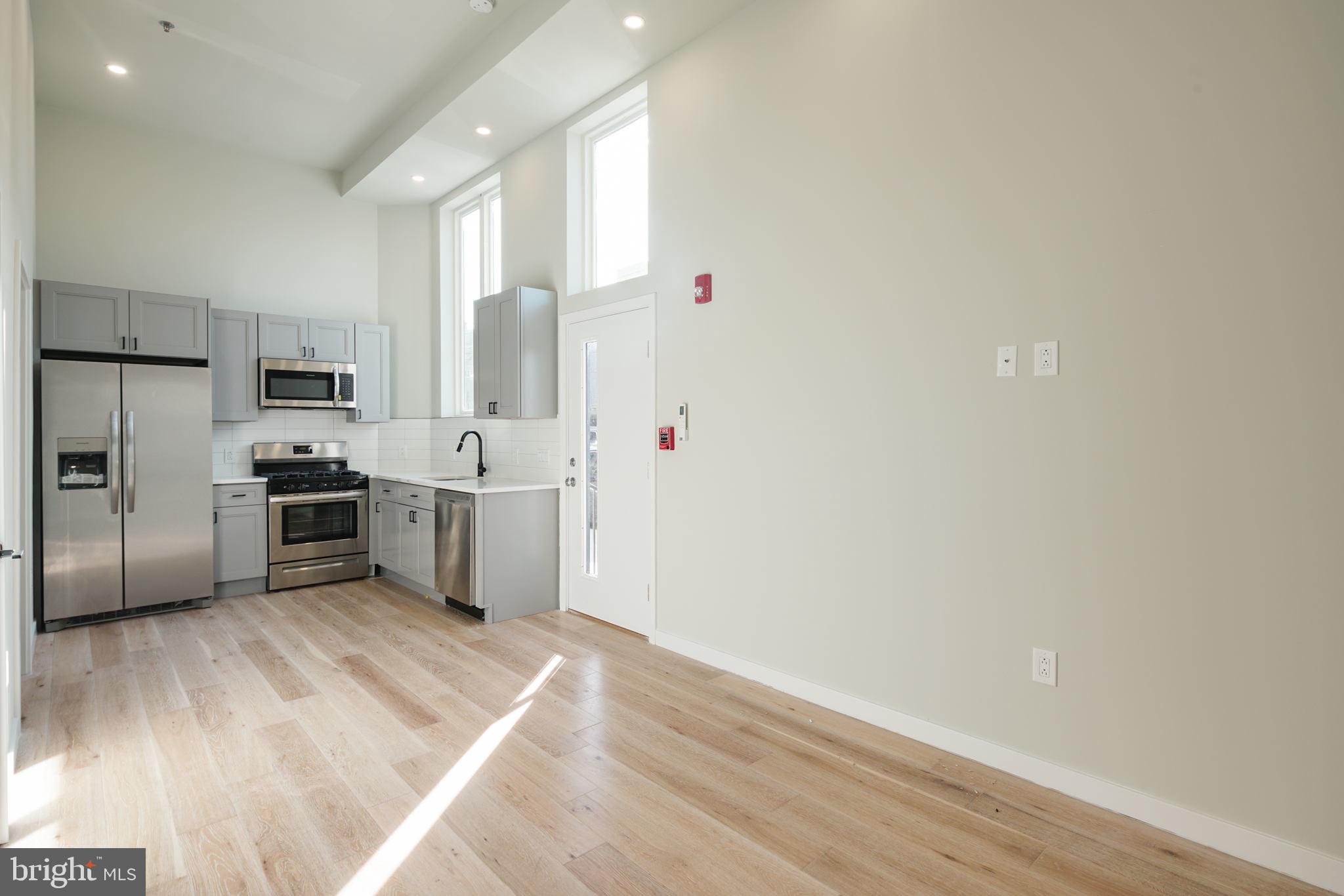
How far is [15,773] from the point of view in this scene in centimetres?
243

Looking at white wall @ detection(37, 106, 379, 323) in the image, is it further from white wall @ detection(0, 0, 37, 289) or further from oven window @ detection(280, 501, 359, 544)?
oven window @ detection(280, 501, 359, 544)

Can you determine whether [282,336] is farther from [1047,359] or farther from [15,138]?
[1047,359]

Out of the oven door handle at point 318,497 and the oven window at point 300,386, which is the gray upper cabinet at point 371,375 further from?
the oven door handle at point 318,497

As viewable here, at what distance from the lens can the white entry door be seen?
4.09m

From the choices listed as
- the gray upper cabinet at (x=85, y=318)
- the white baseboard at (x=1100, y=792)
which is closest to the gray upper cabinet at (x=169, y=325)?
the gray upper cabinet at (x=85, y=318)

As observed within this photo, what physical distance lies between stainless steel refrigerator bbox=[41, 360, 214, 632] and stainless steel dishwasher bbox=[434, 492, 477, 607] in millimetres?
1643

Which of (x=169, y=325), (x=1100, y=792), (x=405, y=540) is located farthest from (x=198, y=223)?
(x=1100, y=792)

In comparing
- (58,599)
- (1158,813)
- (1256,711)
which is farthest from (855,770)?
(58,599)

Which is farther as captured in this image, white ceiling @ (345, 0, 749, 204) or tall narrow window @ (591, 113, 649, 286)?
tall narrow window @ (591, 113, 649, 286)

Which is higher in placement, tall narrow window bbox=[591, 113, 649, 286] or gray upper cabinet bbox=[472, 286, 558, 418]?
tall narrow window bbox=[591, 113, 649, 286]

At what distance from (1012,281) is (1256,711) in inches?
60.2

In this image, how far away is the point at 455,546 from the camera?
4.56m

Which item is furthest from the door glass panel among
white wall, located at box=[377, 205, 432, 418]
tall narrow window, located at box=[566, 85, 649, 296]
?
white wall, located at box=[377, 205, 432, 418]

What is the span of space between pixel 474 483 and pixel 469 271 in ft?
7.46
